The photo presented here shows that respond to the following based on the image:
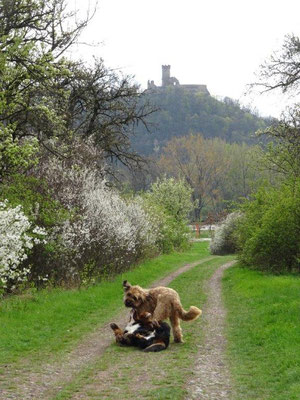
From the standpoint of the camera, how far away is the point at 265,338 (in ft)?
35.3

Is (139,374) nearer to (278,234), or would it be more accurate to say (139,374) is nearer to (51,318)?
(51,318)

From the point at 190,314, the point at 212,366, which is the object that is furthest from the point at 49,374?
the point at 190,314

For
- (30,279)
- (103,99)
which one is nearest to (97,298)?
(30,279)

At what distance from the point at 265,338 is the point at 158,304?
2.38m

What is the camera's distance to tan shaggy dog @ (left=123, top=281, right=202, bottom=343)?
1051 cm

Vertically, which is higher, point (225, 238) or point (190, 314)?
point (225, 238)

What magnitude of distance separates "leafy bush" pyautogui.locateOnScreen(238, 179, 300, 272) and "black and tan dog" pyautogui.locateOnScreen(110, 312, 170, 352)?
11562 mm

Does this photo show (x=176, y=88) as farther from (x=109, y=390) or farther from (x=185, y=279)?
(x=109, y=390)

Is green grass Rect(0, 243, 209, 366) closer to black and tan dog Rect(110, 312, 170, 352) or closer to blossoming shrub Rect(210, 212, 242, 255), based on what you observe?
black and tan dog Rect(110, 312, 170, 352)

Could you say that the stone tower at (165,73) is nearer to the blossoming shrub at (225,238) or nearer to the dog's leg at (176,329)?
the blossoming shrub at (225,238)

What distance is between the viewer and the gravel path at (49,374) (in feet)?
23.9

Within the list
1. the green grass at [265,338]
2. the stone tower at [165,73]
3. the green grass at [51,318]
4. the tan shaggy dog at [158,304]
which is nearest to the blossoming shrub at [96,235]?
the green grass at [51,318]

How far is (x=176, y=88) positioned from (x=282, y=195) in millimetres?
112823

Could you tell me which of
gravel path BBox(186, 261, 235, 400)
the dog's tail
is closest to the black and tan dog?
the dog's tail
